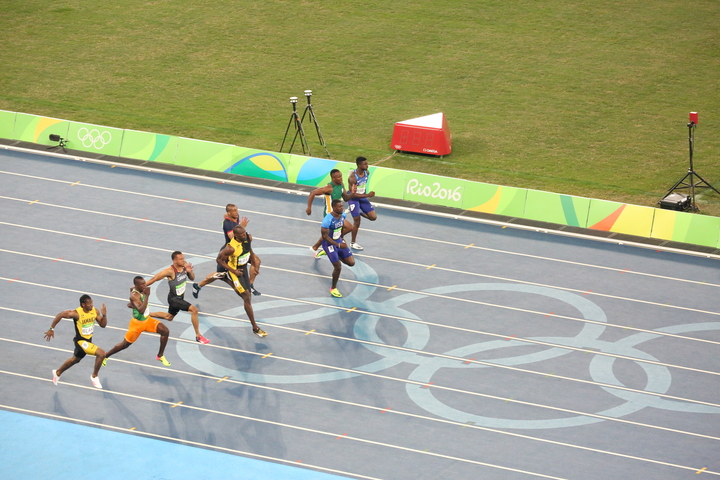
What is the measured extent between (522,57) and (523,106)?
3792 mm

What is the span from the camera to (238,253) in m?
16.9

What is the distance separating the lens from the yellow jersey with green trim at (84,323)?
15.0m

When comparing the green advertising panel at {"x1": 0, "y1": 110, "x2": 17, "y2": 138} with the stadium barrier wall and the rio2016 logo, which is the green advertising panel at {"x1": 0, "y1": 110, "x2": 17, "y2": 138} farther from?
the rio2016 logo

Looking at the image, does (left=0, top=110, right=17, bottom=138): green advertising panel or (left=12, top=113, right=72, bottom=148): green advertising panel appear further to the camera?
(left=0, top=110, right=17, bottom=138): green advertising panel

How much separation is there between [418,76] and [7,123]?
1263 cm

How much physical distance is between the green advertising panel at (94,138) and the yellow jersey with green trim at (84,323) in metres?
11.5

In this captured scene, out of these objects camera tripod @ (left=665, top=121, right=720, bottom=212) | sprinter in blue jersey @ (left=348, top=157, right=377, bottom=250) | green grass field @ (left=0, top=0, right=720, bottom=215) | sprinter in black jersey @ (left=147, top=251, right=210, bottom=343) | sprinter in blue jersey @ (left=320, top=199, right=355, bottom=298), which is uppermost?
green grass field @ (left=0, top=0, right=720, bottom=215)

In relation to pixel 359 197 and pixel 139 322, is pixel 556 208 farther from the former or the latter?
pixel 139 322

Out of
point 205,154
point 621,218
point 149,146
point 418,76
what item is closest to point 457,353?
point 621,218

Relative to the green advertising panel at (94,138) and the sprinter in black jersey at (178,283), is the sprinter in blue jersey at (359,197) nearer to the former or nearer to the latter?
the sprinter in black jersey at (178,283)

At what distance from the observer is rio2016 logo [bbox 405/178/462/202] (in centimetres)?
2359

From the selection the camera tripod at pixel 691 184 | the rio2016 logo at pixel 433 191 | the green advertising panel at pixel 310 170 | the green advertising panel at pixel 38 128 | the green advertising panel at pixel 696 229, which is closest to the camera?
the green advertising panel at pixel 696 229

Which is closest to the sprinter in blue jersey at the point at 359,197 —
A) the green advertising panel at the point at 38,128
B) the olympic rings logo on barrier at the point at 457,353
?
the olympic rings logo on barrier at the point at 457,353

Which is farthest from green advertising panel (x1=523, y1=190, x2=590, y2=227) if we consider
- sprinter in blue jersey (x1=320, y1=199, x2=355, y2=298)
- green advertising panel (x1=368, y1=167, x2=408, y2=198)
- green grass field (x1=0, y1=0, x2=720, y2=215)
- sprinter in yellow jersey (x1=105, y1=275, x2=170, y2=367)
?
sprinter in yellow jersey (x1=105, y1=275, x2=170, y2=367)
